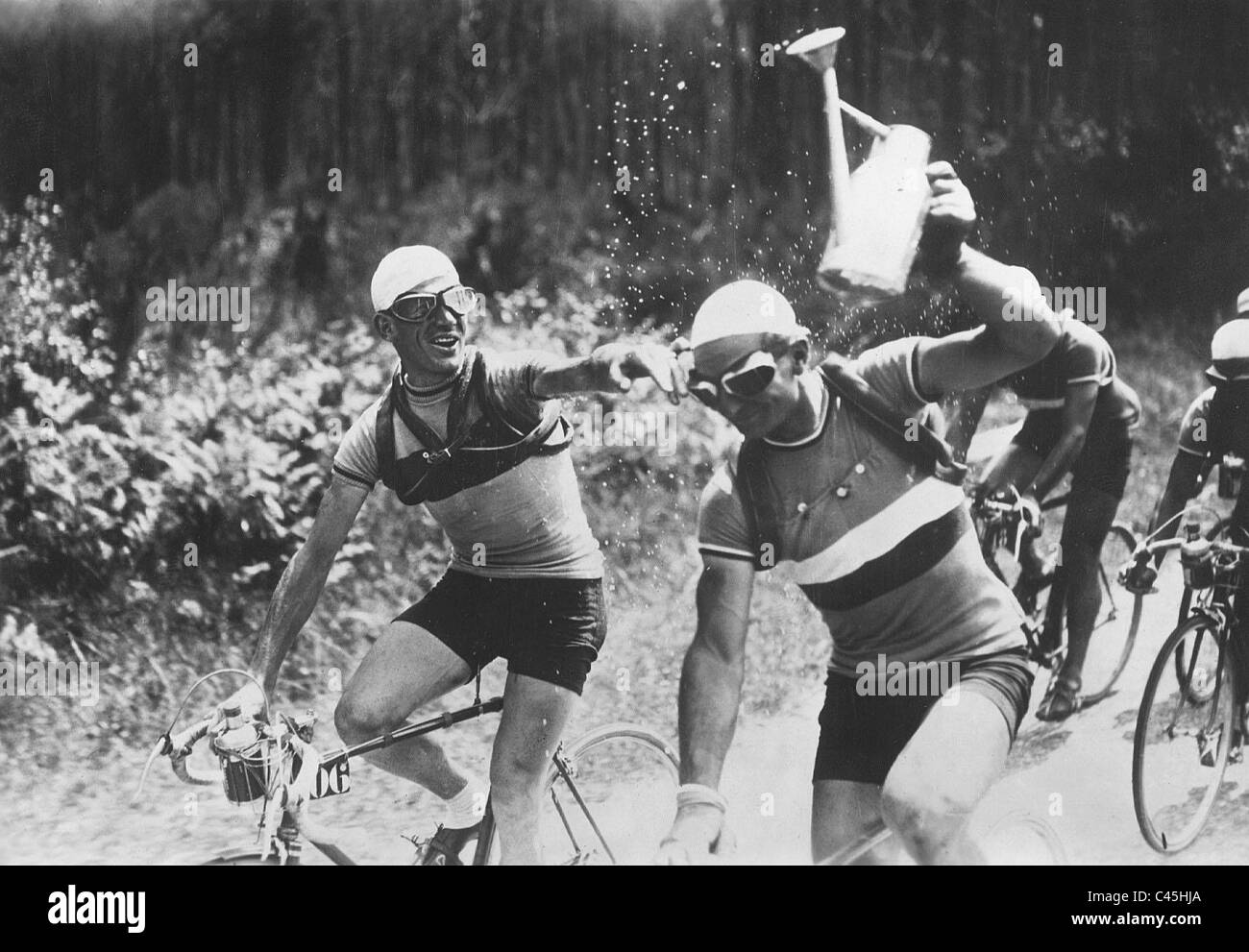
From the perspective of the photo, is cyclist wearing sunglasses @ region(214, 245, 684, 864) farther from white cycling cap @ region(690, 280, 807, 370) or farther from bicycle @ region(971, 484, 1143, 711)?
bicycle @ region(971, 484, 1143, 711)

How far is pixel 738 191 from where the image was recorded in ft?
15.5

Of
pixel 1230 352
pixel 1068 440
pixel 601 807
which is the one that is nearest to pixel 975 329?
pixel 1068 440

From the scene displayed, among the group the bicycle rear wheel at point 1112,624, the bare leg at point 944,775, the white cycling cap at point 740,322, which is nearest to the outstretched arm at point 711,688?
the bare leg at point 944,775

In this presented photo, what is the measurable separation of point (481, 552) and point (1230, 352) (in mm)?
2745

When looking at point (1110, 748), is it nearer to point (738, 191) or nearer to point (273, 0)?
point (738, 191)

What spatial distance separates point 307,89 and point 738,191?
1.59m

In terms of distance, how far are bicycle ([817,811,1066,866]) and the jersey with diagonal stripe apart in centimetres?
67

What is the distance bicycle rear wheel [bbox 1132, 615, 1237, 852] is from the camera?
4.70 m

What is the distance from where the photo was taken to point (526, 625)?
449 cm

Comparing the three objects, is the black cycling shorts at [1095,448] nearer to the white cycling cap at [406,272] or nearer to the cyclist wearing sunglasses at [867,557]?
the cyclist wearing sunglasses at [867,557]

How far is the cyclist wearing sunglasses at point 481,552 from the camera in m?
4.47

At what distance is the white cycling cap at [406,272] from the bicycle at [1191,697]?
264 cm

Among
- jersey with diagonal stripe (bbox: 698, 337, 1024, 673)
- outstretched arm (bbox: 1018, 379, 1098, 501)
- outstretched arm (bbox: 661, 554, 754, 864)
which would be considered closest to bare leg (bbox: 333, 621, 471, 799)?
outstretched arm (bbox: 661, 554, 754, 864)
